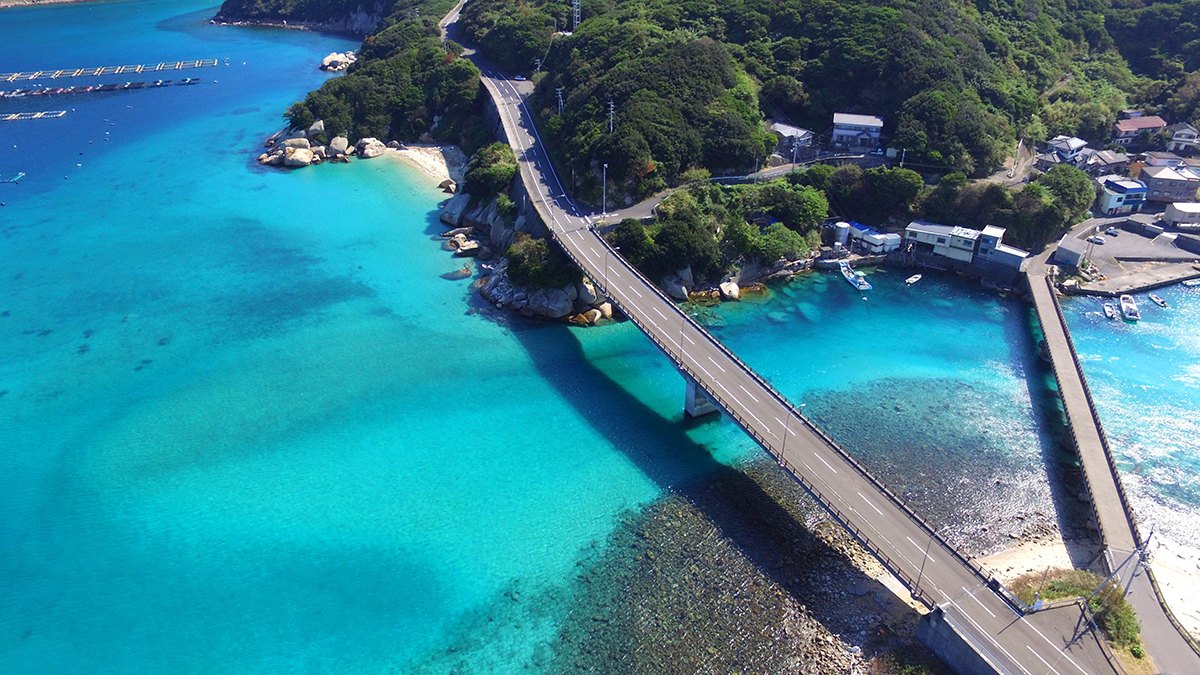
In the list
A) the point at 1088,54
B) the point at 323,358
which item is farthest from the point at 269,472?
the point at 1088,54

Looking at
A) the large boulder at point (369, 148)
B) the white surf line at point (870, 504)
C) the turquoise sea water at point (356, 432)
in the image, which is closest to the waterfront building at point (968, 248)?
the turquoise sea water at point (356, 432)

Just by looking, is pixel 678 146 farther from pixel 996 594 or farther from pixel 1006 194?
pixel 996 594

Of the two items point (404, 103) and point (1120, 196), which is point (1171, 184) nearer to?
point (1120, 196)

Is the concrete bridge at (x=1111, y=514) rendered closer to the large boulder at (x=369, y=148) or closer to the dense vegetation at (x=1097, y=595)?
the dense vegetation at (x=1097, y=595)

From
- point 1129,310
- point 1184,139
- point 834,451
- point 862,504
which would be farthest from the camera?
point 1184,139

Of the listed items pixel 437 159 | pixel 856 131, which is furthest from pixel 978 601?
pixel 437 159
